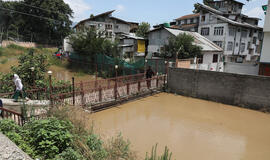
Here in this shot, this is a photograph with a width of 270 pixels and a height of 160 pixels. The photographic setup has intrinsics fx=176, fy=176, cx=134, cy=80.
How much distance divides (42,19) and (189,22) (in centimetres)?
3049

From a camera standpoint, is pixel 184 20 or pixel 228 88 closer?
pixel 228 88

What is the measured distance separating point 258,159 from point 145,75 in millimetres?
8517

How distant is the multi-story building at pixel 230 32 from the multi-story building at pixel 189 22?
170 cm

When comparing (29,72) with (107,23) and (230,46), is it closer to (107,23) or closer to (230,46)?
(107,23)

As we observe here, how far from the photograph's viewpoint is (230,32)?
26.8 meters

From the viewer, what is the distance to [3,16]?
45.6 m

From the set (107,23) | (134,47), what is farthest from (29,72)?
(107,23)

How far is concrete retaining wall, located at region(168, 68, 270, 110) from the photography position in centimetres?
983

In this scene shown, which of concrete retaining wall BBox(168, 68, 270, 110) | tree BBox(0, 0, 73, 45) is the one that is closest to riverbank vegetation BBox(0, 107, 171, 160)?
concrete retaining wall BBox(168, 68, 270, 110)

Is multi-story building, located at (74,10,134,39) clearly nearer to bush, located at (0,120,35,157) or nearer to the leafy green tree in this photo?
the leafy green tree

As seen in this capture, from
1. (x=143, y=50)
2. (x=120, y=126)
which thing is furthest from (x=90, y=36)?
(x=120, y=126)

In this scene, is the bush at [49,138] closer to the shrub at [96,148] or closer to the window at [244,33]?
the shrub at [96,148]

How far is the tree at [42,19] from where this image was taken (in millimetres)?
36841

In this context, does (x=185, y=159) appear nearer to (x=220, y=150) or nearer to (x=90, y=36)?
(x=220, y=150)
